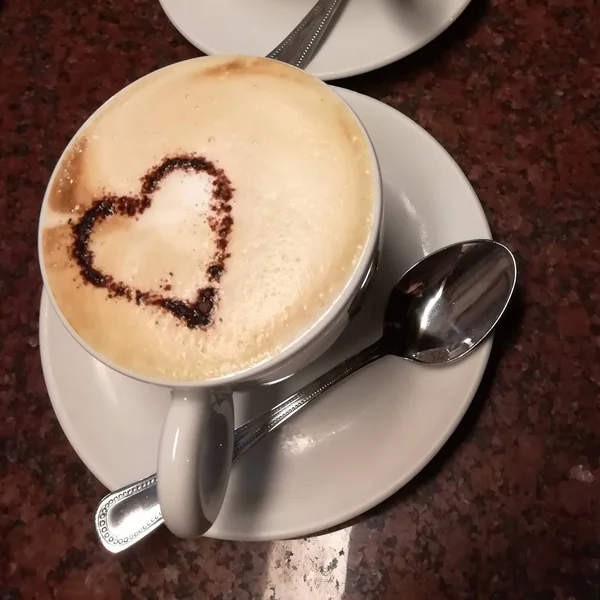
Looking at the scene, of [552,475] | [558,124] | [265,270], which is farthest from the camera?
[558,124]

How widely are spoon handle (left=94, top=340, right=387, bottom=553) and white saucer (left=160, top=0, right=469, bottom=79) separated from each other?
385mm

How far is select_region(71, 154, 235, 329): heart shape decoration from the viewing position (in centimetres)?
53

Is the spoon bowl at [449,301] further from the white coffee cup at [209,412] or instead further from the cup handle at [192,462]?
the cup handle at [192,462]

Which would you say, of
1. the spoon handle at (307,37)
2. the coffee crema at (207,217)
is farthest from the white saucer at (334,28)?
the coffee crema at (207,217)

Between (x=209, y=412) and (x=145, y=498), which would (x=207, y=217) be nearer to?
(x=209, y=412)

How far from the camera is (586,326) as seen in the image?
69 cm

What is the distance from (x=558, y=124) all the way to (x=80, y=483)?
2.33 ft

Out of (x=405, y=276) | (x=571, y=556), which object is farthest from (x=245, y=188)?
(x=571, y=556)

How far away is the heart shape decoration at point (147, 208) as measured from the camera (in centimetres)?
53

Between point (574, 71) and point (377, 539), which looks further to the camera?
point (574, 71)

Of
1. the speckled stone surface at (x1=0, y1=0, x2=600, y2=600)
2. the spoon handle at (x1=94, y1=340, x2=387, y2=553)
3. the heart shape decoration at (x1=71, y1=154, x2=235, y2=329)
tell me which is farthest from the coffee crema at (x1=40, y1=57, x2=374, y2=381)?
the speckled stone surface at (x1=0, y1=0, x2=600, y2=600)

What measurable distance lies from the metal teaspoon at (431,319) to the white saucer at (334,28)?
0.87 ft

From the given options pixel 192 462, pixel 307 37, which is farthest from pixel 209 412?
pixel 307 37

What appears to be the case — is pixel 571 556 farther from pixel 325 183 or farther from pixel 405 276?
pixel 325 183
